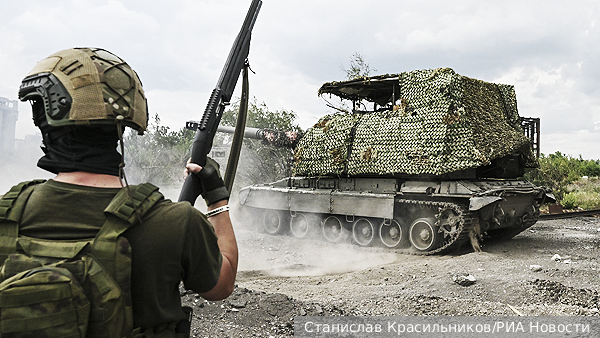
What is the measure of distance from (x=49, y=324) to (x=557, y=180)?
23.5m

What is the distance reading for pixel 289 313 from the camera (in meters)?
4.72

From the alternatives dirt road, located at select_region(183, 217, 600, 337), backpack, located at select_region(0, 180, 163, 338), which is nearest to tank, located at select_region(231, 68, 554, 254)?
dirt road, located at select_region(183, 217, 600, 337)

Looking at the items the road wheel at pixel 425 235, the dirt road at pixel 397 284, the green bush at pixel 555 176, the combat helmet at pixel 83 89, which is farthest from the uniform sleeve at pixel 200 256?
the green bush at pixel 555 176

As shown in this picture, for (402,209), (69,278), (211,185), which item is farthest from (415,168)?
(69,278)

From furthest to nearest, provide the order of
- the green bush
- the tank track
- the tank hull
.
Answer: the green bush < the tank hull < the tank track

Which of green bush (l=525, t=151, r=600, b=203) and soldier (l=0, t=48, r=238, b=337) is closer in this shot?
soldier (l=0, t=48, r=238, b=337)

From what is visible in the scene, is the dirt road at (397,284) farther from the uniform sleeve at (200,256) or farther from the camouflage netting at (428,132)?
the uniform sleeve at (200,256)

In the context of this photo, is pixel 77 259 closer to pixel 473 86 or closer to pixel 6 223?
pixel 6 223

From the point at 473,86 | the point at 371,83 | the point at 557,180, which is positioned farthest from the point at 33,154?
the point at 557,180

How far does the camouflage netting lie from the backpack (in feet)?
26.9

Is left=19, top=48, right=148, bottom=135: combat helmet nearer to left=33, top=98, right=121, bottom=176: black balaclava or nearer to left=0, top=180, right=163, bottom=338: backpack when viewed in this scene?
left=33, top=98, right=121, bottom=176: black balaclava

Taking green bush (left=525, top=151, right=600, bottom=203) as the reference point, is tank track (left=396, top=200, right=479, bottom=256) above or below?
below

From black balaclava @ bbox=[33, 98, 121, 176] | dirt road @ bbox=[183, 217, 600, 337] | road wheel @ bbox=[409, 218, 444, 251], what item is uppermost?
black balaclava @ bbox=[33, 98, 121, 176]

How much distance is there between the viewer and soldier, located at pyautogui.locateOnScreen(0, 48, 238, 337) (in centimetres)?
151
